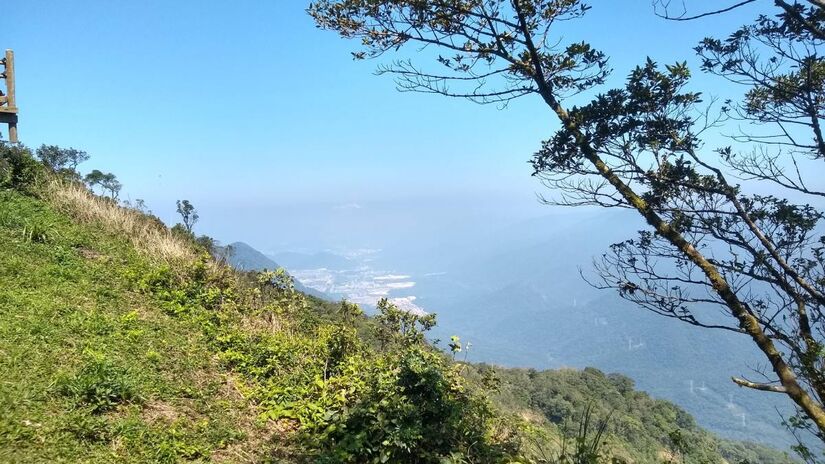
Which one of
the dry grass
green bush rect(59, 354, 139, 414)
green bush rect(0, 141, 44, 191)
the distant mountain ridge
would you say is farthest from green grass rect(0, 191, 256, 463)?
green bush rect(0, 141, 44, 191)

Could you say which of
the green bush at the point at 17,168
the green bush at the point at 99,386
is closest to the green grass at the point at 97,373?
the green bush at the point at 99,386

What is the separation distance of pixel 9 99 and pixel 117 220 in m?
3.10

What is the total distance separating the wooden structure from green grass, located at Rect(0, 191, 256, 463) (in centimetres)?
382

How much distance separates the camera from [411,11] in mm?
4734

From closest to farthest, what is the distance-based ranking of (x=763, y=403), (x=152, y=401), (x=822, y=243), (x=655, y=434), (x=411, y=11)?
1. (x=152, y=401)
2. (x=822, y=243)
3. (x=411, y=11)
4. (x=655, y=434)
5. (x=763, y=403)

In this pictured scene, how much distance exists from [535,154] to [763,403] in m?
144

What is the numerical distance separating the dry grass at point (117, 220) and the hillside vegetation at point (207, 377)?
0.13 m

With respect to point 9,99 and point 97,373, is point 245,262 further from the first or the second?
point 97,373

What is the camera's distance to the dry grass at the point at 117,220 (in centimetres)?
804

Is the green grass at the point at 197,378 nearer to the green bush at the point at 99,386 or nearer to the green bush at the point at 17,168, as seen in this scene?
the green bush at the point at 99,386

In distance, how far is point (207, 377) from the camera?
473 cm

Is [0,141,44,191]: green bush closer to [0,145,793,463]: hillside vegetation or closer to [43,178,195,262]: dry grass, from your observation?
[43,178,195,262]: dry grass

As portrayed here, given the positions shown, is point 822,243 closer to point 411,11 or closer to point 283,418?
point 411,11

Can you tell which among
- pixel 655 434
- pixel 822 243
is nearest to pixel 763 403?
pixel 655 434
